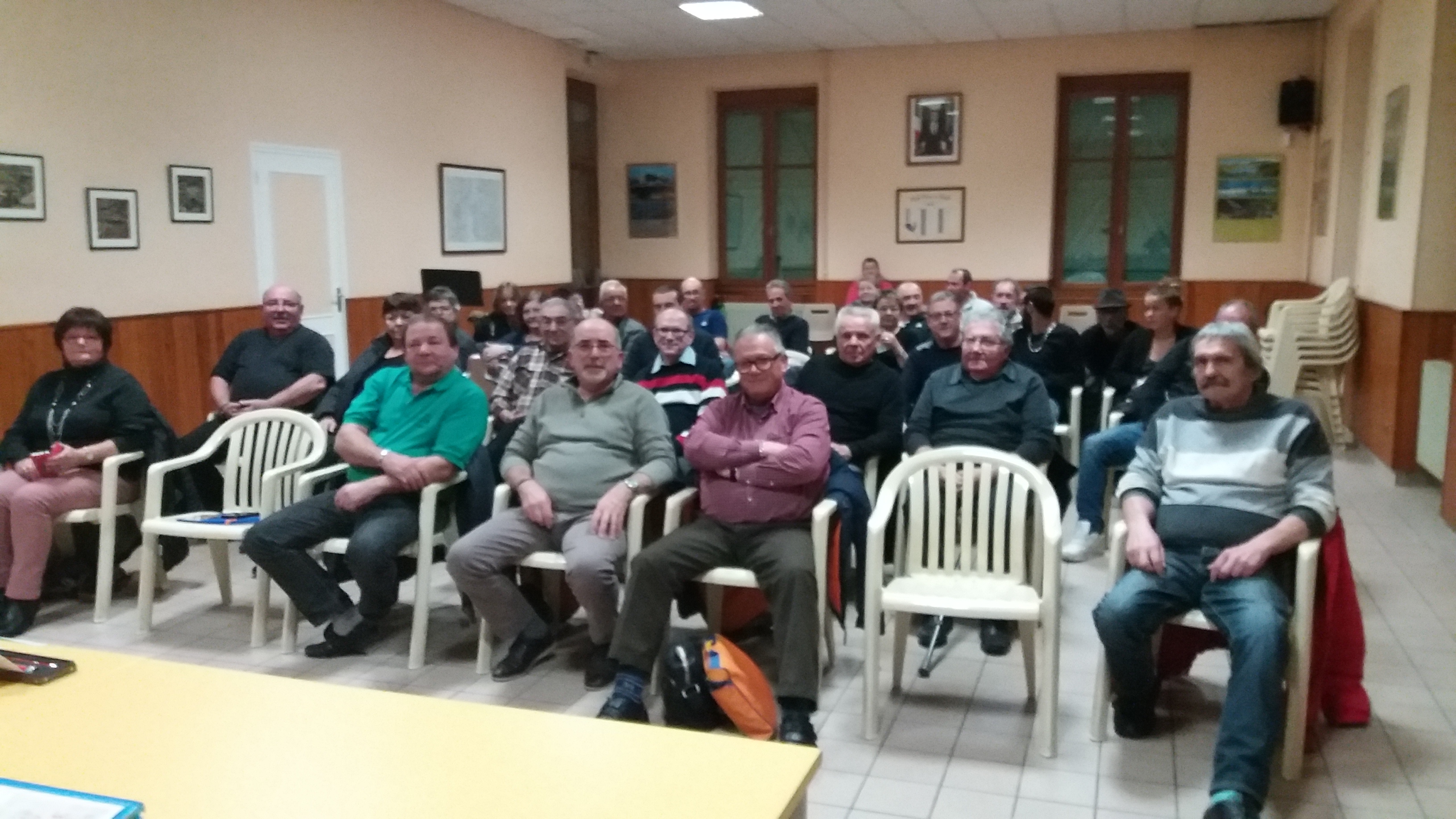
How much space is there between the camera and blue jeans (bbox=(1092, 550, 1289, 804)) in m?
2.60

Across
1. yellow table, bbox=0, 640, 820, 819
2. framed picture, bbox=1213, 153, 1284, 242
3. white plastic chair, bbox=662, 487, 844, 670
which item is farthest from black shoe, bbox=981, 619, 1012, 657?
framed picture, bbox=1213, 153, 1284, 242

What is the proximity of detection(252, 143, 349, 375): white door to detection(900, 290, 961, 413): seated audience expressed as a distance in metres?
3.36

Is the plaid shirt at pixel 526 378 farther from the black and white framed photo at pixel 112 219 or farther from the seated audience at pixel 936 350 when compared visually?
the black and white framed photo at pixel 112 219

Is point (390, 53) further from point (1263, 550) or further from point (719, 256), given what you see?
point (1263, 550)

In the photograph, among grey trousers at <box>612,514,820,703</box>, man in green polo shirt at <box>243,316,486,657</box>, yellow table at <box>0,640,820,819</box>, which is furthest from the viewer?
man in green polo shirt at <box>243,316,486,657</box>

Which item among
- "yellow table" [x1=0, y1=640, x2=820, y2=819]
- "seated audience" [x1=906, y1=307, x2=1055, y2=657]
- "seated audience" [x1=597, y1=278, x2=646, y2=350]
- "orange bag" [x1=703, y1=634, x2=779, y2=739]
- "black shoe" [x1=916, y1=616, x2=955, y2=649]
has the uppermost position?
"seated audience" [x1=597, y1=278, x2=646, y2=350]

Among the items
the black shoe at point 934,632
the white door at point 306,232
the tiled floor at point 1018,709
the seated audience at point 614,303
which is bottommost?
the tiled floor at point 1018,709

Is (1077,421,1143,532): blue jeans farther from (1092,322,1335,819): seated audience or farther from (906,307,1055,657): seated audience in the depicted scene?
(1092,322,1335,819): seated audience

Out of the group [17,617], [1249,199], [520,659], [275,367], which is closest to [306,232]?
[275,367]

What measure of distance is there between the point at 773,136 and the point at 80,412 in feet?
23.2

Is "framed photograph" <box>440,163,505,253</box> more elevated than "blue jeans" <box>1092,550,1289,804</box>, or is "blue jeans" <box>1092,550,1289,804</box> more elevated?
"framed photograph" <box>440,163,505,253</box>

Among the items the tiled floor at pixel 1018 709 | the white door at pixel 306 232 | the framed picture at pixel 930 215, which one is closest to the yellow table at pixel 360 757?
the tiled floor at pixel 1018 709

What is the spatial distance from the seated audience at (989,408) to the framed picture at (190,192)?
4.14m

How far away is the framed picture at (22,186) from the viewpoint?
16.3ft
